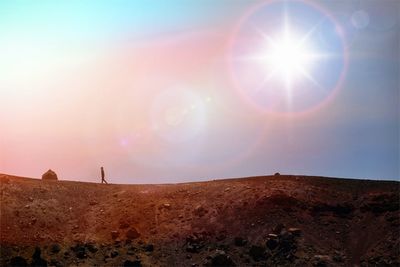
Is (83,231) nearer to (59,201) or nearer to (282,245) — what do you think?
(59,201)

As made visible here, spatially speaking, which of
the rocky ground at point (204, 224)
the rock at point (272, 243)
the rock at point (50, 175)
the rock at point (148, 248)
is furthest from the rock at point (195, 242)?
the rock at point (50, 175)

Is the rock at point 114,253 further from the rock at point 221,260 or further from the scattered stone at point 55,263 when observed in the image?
the rock at point 221,260

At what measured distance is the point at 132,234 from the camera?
107ft

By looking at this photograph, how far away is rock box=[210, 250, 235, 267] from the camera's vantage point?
29406mm

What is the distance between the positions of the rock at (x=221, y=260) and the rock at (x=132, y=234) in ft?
20.8

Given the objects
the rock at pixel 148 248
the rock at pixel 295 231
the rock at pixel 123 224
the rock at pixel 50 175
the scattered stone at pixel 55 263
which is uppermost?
the rock at pixel 50 175

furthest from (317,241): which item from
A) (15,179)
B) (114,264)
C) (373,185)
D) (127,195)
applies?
(15,179)

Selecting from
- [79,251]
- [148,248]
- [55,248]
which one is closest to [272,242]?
[148,248]

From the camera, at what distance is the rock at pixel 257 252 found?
30.2 meters

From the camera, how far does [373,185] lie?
126 feet

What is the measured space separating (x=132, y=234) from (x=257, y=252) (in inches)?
364

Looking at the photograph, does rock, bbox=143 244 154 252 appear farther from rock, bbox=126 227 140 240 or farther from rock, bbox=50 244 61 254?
rock, bbox=50 244 61 254

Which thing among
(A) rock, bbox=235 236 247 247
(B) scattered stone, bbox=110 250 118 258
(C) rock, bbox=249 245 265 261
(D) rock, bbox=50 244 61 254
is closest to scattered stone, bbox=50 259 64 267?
(D) rock, bbox=50 244 61 254

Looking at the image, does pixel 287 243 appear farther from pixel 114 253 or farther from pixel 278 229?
pixel 114 253
